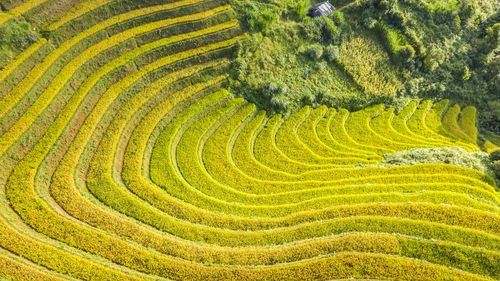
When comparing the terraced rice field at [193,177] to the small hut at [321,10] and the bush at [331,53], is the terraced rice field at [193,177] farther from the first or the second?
the small hut at [321,10]

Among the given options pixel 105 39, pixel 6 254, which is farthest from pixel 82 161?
pixel 105 39

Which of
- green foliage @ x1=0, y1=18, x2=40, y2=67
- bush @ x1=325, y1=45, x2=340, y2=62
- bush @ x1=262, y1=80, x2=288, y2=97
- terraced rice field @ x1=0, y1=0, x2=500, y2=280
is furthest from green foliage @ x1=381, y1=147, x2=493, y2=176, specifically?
green foliage @ x1=0, y1=18, x2=40, y2=67

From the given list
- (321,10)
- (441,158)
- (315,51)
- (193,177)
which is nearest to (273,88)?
(315,51)

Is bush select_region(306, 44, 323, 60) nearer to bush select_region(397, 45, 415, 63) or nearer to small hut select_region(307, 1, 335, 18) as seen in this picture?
small hut select_region(307, 1, 335, 18)

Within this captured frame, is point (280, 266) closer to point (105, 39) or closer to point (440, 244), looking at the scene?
point (440, 244)

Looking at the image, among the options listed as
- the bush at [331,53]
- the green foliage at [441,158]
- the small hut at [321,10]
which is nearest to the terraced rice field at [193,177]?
the green foliage at [441,158]

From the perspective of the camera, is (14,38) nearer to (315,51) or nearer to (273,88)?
(273,88)
